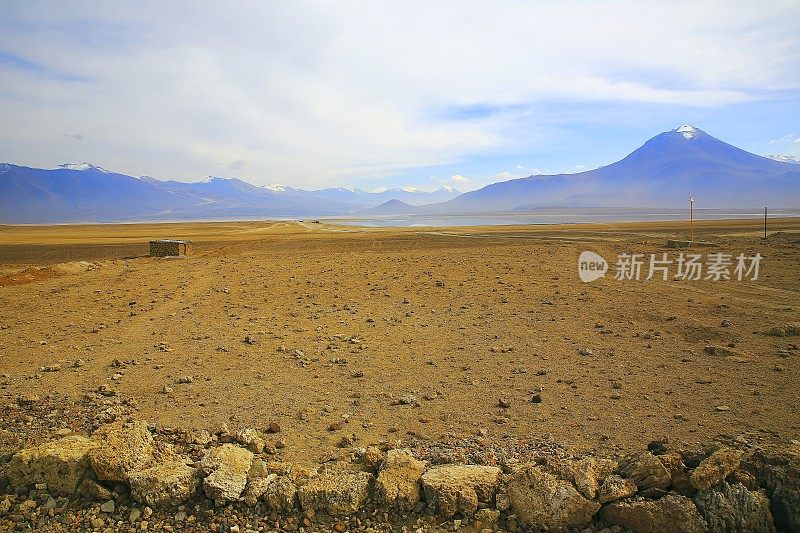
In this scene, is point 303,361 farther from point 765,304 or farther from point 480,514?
point 765,304

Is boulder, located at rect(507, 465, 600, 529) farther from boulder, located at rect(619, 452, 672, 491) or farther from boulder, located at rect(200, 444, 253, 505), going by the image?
boulder, located at rect(200, 444, 253, 505)

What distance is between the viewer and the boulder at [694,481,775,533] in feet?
13.8

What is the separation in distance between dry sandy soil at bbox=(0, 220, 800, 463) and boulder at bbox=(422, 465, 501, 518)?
103 centimetres

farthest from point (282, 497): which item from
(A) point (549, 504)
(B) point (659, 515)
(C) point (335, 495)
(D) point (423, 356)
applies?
(D) point (423, 356)

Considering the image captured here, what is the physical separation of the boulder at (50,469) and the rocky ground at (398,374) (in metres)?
0.11

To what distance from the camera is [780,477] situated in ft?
14.4

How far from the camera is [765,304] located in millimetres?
12234

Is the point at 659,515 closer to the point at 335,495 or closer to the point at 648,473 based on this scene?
the point at 648,473

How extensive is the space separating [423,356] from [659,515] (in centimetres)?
508

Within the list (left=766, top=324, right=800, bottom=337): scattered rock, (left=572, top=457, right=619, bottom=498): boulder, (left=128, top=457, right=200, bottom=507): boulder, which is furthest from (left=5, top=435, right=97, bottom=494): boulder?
(left=766, top=324, right=800, bottom=337): scattered rock

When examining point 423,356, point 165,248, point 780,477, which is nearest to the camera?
point 780,477

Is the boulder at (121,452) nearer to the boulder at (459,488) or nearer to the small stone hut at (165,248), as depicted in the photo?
the boulder at (459,488)

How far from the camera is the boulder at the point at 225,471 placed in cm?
479

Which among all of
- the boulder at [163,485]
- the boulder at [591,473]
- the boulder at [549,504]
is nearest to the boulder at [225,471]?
the boulder at [163,485]
